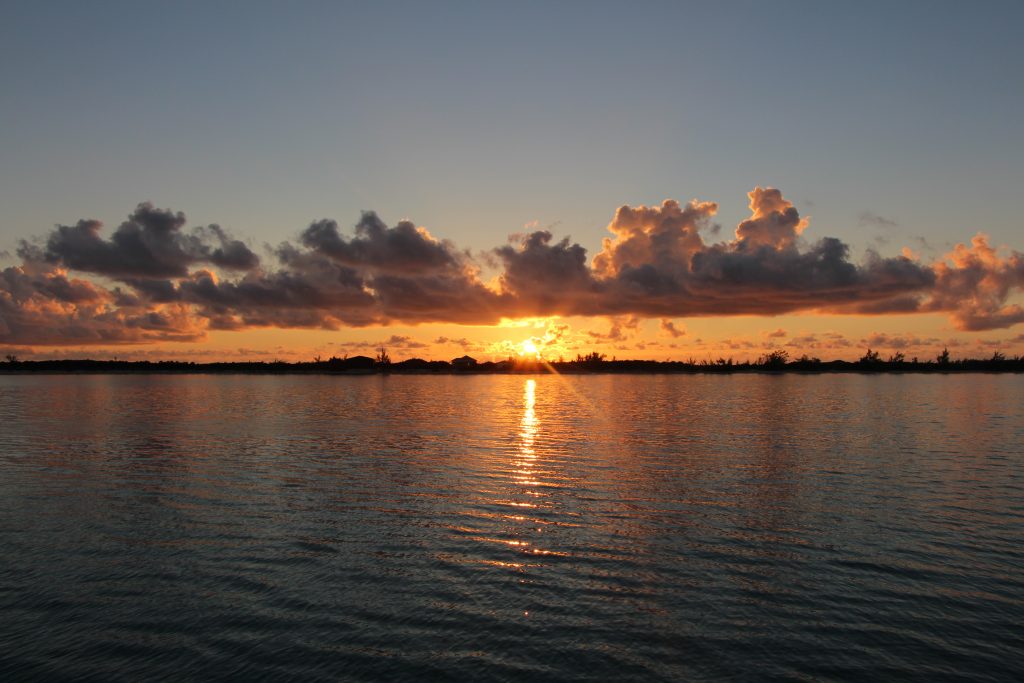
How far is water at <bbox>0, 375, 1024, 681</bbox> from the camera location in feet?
56.7

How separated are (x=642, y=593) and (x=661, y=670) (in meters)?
4.99

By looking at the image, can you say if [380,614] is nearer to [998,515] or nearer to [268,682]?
[268,682]

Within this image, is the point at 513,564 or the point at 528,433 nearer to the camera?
the point at 513,564

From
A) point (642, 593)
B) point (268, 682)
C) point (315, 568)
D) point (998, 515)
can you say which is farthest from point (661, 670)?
point (998, 515)

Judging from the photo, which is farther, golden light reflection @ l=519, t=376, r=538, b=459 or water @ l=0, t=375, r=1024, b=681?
golden light reflection @ l=519, t=376, r=538, b=459

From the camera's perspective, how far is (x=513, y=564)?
2445 centimetres

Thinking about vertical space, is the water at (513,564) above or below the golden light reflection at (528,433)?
below

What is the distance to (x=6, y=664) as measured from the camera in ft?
55.3

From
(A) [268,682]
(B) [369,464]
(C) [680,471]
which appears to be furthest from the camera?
(B) [369,464]

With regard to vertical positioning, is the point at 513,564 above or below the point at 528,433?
below

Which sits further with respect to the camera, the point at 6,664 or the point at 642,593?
the point at 642,593

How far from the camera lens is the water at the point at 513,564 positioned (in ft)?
56.7

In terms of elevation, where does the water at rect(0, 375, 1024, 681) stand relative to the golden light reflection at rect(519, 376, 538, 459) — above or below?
below

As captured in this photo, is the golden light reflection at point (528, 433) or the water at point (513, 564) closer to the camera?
the water at point (513, 564)
